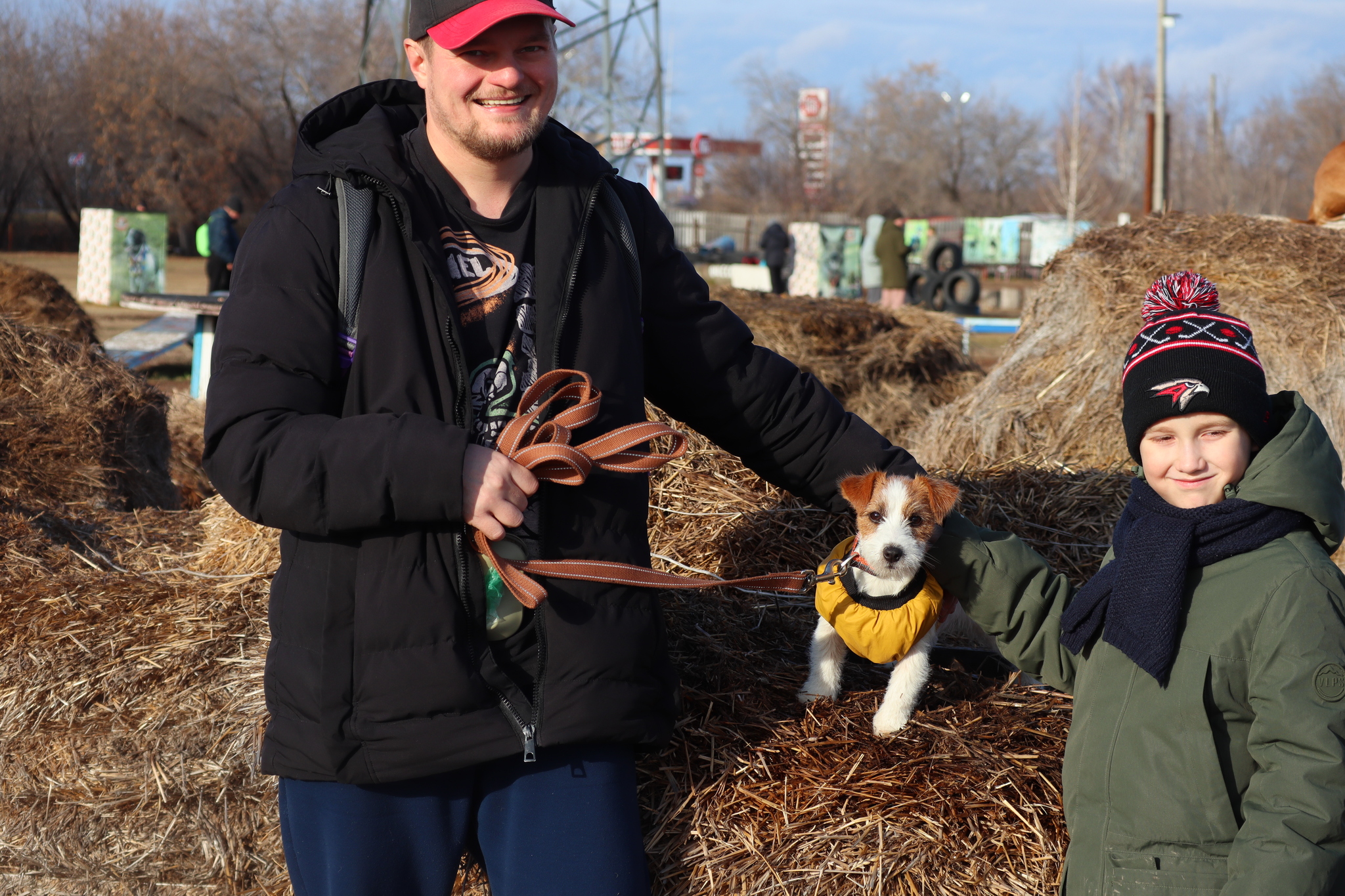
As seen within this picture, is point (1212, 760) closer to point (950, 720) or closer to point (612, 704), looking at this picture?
point (950, 720)

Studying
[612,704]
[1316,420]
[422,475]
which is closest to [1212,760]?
[1316,420]

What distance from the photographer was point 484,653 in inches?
88.3

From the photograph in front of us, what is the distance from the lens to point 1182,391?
7.63 feet

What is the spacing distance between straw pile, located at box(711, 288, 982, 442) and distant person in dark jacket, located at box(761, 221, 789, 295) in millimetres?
13919

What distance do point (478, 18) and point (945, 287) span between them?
20471 millimetres

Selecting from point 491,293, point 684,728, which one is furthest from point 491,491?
point 684,728

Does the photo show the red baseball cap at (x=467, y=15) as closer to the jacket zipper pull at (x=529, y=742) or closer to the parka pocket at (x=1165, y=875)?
the jacket zipper pull at (x=529, y=742)

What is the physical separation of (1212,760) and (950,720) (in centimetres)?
91

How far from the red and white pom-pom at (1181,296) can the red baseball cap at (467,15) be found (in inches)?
59.2

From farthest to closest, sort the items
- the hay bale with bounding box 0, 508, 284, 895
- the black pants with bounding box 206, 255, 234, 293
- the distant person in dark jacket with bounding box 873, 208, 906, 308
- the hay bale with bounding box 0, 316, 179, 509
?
1. the distant person in dark jacket with bounding box 873, 208, 906, 308
2. the black pants with bounding box 206, 255, 234, 293
3. the hay bale with bounding box 0, 316, 179, 509
4. the hay bale with bounding box 0, 508, 284, 895

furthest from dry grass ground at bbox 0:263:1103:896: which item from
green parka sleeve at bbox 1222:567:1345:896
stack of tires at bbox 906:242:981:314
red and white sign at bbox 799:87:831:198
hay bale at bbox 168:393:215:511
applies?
red and white sign at bbox 799:87:831:198

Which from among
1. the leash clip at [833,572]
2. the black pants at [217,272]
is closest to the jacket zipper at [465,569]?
the leash clip at [833,572]

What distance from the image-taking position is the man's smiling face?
2365 mm

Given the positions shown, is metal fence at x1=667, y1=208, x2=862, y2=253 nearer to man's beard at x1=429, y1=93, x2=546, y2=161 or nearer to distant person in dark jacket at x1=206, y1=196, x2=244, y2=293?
distant person in dark jacket at x1=206, y1=196, x2=244, y2=293
